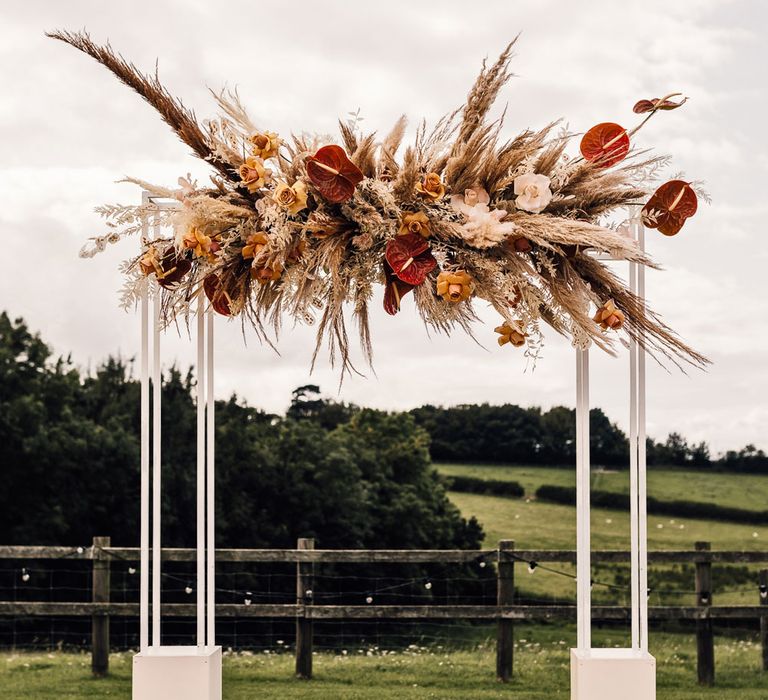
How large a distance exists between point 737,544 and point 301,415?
497 centimetres

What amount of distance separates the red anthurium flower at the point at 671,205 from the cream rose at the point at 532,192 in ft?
1.00

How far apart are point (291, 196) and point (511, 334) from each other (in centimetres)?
71

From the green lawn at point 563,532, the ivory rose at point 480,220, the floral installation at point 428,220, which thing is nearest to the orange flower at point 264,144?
the floral installation at point 428,220

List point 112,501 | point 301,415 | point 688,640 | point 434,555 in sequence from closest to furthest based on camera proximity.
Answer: point 434,555 < point 688,640 < point 112,501 < point 301,415

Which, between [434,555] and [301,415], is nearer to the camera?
[434,555]

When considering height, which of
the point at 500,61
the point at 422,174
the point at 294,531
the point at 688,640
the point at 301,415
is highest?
the point at 500,61

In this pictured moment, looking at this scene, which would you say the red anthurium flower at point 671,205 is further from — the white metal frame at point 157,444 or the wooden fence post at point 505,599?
the wooden fence post at point 505,599

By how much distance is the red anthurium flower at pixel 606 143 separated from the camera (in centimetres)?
255

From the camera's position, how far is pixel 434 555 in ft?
20.6

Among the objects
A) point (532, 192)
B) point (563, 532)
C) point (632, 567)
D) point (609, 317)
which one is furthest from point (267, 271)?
point (563, 532)

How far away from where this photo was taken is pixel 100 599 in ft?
21.2

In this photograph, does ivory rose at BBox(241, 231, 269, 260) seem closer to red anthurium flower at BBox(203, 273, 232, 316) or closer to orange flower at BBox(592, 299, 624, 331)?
red anthurium flower at BBox(203, 273, 232, 316)

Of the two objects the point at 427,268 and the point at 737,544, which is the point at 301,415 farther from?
the point at 427,268

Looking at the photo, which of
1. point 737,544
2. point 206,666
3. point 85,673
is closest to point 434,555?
point 85,673
